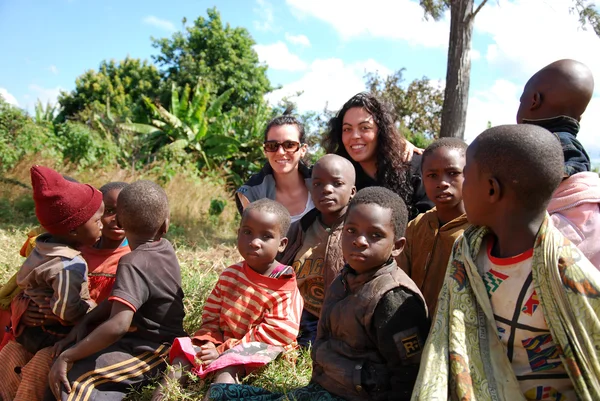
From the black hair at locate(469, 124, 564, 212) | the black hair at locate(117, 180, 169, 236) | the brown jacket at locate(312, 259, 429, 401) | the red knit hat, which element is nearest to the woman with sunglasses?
the black hair at locate(117, 180, 169, 236)

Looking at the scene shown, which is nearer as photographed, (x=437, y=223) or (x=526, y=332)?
(x=526, y=332)

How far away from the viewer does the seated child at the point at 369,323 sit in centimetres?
227

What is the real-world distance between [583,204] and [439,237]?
825 millimetres

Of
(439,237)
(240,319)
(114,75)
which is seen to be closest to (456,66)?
(439,237)

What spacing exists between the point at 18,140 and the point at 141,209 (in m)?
10.2

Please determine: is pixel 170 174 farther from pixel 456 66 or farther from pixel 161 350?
pixel 161 350

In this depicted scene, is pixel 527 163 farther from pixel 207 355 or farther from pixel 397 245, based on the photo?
pixel 207 355

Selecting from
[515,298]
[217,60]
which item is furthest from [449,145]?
[217,60]

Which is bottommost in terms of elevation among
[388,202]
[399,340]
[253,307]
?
[253,307]

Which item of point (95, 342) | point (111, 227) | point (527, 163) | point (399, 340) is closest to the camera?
point (527, 163)

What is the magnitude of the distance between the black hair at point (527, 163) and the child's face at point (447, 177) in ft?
3.16

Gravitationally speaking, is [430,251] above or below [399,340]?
above

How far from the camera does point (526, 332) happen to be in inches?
77.4

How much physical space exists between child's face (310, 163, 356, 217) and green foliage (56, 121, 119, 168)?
9479mm
